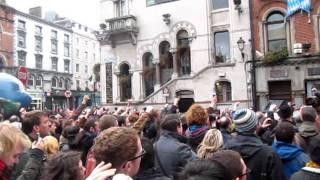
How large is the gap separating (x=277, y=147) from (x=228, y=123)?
1.36 m

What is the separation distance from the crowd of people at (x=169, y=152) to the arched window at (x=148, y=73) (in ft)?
69.1

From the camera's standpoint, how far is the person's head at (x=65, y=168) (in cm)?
296

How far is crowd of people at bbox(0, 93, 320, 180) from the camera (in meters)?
2.82

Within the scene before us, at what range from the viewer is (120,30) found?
27.9 m

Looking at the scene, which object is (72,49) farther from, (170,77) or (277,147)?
(277,147)

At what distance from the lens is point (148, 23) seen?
2780cm

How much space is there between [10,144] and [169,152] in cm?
201

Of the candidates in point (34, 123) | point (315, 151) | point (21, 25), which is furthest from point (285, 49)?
point (21, 25)

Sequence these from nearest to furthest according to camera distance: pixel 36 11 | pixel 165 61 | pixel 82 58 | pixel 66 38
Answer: pixel 165 61 < pixel 36 11 < pixel 66 38 < pixel 82 58

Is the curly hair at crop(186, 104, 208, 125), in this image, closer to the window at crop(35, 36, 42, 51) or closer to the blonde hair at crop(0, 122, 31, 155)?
the blonde hair at crop(0, 122, 31, 155)

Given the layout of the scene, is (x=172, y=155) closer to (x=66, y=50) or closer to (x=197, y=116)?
(x=197, y=116)

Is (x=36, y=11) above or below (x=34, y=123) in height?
above

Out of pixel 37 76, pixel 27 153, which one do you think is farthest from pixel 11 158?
pixel 37 76

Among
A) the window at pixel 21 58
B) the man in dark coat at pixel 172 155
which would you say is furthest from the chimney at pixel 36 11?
the man in dark coat at pixel 172 155
